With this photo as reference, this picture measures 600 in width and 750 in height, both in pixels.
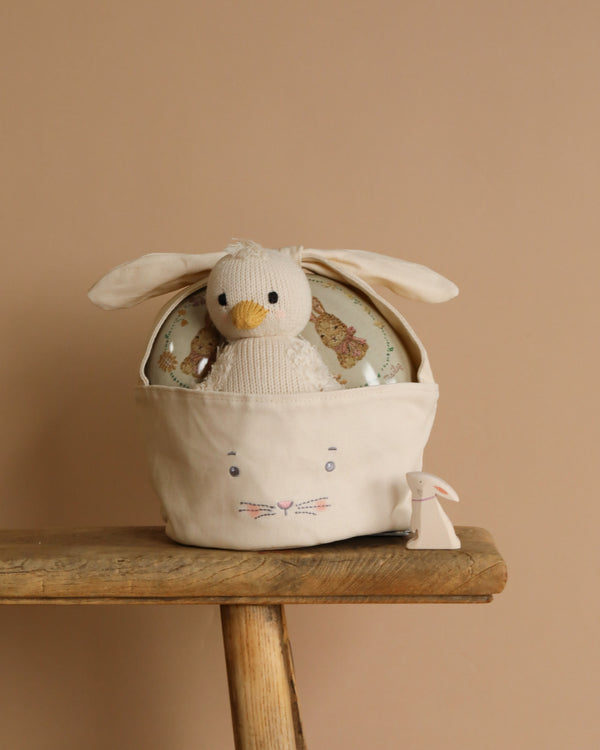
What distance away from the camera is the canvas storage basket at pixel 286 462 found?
76cm

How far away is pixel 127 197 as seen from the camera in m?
1.16

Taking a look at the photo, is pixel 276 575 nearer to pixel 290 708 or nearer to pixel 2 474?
pixel 290 708

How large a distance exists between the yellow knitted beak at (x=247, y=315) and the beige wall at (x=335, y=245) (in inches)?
16.0

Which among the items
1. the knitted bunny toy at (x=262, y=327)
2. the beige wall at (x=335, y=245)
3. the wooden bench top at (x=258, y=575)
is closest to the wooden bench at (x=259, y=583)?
the wooden bench top at (x=258, y=575)

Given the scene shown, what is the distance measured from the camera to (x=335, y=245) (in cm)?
114

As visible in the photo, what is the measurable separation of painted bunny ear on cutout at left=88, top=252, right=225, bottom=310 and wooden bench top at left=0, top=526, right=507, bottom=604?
0.24 metres

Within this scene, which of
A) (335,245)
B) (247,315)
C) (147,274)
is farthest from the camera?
(335,245)

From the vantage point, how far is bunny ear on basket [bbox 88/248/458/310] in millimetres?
855

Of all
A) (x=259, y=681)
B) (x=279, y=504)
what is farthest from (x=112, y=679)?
(x=279, y=504)

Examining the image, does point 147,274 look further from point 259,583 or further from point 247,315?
point 259,583

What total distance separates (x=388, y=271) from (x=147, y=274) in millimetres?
221

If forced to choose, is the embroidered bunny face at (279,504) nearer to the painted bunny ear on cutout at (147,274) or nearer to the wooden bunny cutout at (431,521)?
the wooden bunny cutout at (431,521)

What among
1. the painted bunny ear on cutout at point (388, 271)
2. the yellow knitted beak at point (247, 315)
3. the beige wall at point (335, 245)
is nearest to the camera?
the yellow knitted beak at point (247, 315)

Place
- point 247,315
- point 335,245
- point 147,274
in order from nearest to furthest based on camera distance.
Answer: point 247,315 → point 147,274 → point 335,245
